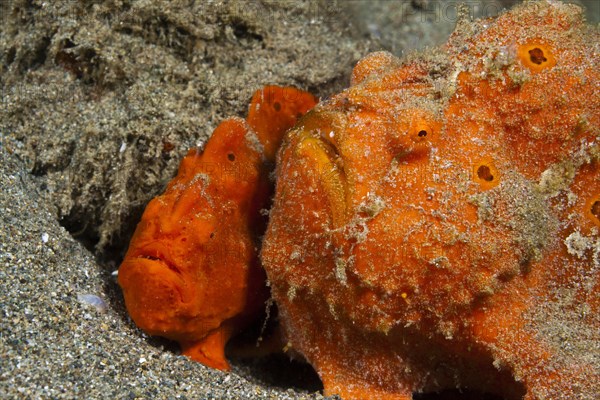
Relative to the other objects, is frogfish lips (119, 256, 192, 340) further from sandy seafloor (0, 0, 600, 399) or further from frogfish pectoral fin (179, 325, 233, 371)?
frogfish pectoral fin (179, 325, 233, 371)

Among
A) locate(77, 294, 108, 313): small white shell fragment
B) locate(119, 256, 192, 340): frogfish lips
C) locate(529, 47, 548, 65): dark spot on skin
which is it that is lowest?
locate(77, 294, 108, 313): small white shell fragment

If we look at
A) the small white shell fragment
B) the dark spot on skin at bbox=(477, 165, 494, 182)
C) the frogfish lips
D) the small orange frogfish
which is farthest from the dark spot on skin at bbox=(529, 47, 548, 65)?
the small white shell fragment

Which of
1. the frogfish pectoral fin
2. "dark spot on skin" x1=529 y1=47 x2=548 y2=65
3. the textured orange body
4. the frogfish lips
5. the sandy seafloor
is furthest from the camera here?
the sandy seafloor

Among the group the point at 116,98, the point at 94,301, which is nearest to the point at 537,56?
the point at 116,98

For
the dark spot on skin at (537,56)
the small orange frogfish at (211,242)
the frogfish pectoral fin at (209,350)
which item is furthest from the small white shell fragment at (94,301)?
the dark spot on skin at (537,56)

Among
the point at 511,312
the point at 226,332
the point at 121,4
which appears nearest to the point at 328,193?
the point at 511,312

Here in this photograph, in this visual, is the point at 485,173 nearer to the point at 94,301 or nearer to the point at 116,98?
the point at 94,301

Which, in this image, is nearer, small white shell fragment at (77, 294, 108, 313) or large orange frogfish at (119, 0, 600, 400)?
large orange frogfish at (119, 0, 600, 400)
